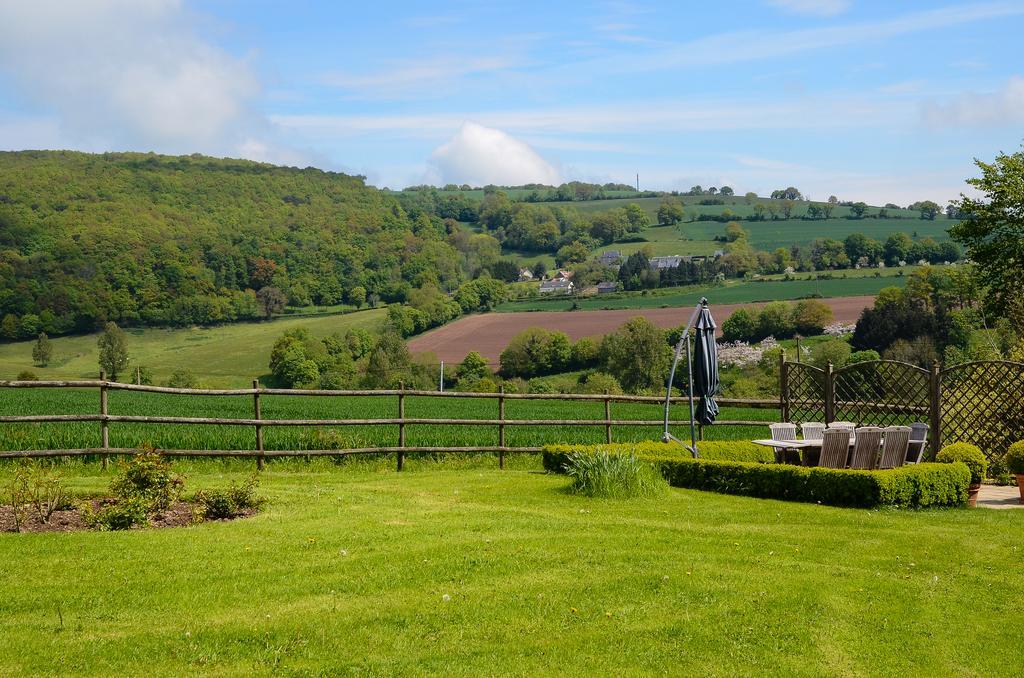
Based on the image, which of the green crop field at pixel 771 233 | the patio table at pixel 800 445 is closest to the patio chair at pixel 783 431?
the patio table at pixel 800 445

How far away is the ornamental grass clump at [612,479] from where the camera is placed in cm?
1224

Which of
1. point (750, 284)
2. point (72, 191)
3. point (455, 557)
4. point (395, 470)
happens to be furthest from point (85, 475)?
point (72, 191)

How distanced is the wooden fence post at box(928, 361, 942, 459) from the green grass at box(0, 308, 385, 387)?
5773 centimetres

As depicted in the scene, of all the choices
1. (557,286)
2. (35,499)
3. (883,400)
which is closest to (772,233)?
(557,286)

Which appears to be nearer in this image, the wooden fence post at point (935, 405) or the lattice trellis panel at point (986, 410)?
the wooden fence post at point (935, 405)

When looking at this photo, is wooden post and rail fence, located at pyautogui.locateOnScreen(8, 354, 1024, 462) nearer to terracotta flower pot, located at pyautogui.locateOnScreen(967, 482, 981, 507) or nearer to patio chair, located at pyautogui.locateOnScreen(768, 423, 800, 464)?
patio chair, located at pyautogui.locateOnScreen(768, 423, 800, 464)

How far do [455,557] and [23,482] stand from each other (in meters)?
4.58

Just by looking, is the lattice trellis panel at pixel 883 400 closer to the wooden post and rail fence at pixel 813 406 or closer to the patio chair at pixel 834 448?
the wooden post and rail fence at pixel 813 406

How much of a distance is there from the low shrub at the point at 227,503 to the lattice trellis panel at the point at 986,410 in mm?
11826

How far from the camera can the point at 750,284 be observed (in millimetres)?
89438

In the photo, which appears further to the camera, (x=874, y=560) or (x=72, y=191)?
(x=72, y=191)

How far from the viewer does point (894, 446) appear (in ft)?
46.2

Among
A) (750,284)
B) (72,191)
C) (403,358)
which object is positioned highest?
(72,191)

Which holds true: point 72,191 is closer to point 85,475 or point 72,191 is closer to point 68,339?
point 68,339
